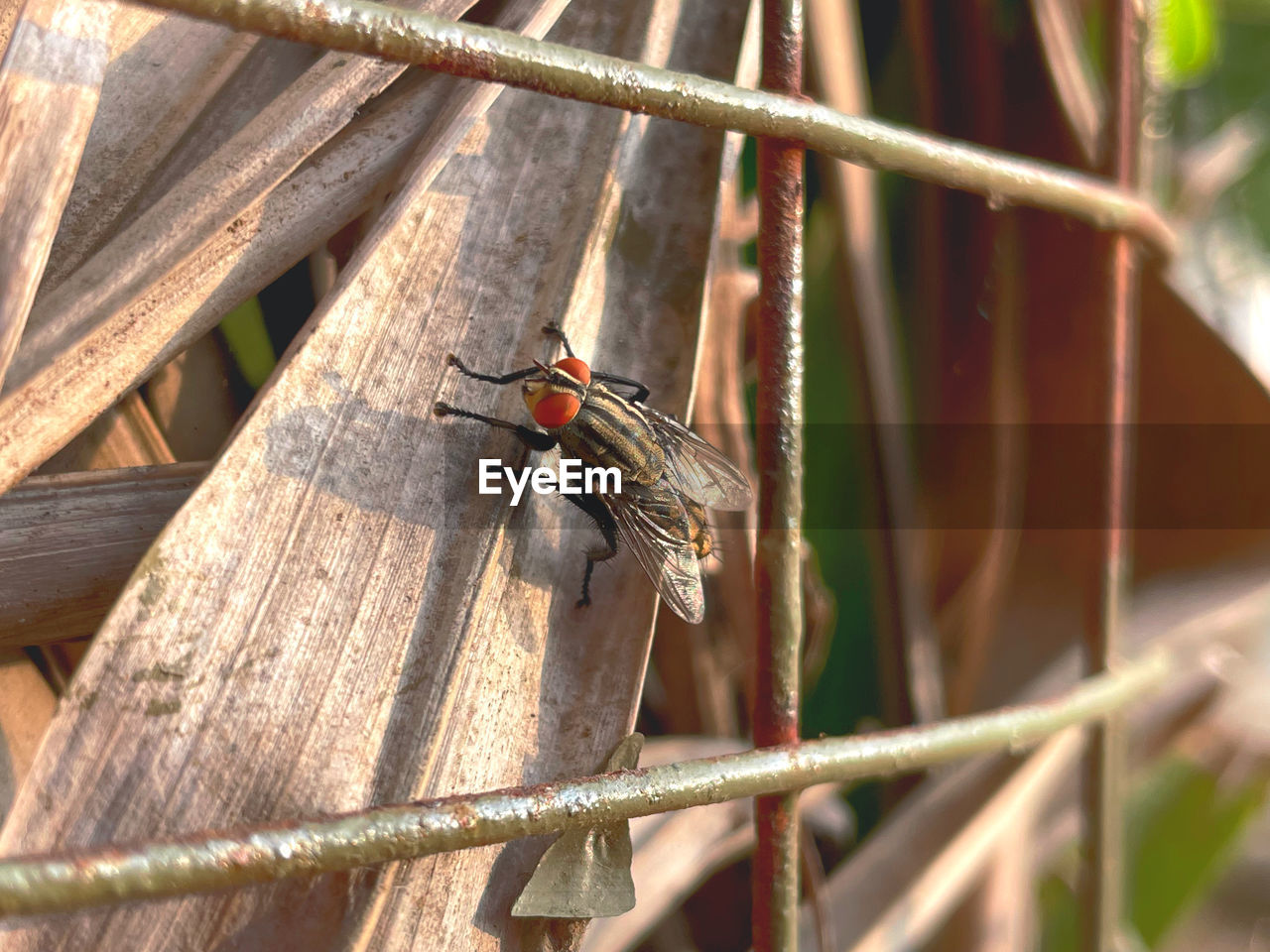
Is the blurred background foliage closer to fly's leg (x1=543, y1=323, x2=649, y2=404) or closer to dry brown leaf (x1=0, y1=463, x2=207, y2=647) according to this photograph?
fly's leg (x1=543, y1=323, x2=649, y2=404)

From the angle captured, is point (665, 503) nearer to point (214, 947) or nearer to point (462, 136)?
point (462, 136)

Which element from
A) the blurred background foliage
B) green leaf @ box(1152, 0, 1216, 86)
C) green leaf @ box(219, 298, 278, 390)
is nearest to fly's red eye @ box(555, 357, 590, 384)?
green leaf @ box(219, 298, 278, 390)

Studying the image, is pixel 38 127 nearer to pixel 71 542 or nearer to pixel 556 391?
pixel 71 542

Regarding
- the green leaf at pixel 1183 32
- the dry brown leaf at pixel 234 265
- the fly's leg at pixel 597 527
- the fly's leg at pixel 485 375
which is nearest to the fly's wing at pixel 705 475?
the fly's leg at pixel 597 527

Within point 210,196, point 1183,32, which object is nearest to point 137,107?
point 210,196

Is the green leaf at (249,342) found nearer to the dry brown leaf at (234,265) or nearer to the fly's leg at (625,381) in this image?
the dry brown leaf at (234,265)

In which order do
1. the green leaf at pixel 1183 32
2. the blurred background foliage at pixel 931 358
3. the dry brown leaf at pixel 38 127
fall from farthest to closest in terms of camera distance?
1. the green leaf at pixel 1183 32
2. the blurred background foliage at pixel 931 358
3. the dry brown leaf at pixel 38 127

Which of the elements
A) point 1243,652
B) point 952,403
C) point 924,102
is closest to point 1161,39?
point 924,102
